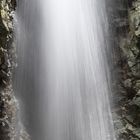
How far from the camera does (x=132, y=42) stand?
15.4 m

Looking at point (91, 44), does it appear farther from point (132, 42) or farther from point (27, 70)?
point (27, 70)

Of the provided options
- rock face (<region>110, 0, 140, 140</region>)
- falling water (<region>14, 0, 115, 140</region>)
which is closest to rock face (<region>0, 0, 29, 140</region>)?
falling water (<region>14, 0, 115, 140</region>)

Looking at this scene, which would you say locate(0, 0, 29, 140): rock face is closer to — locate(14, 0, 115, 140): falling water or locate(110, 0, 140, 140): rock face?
locate(14, 0, 115, 140): falling water

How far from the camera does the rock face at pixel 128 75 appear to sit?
14.4 metres

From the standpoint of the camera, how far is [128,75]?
1509 centimetres

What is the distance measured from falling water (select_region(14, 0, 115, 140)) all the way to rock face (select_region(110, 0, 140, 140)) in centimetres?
60

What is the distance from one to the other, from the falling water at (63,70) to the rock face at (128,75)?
0.60 meters

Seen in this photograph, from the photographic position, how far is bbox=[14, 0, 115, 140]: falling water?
13.8 metres

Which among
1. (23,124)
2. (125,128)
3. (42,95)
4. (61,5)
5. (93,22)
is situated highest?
(61,5)

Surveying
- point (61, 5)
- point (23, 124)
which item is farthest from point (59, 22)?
point (23, 124)

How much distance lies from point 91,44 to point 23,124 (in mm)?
5418

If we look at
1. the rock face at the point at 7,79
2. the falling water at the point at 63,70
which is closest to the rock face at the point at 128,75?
the falling water at the point at 63,70

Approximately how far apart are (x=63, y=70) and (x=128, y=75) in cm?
339

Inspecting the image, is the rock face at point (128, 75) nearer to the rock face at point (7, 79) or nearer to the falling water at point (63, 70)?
the falling water at point (63, 70)
